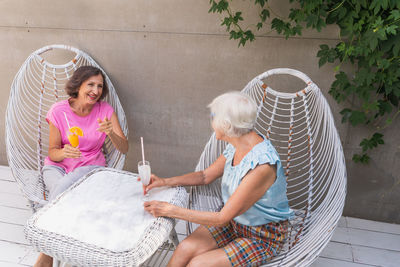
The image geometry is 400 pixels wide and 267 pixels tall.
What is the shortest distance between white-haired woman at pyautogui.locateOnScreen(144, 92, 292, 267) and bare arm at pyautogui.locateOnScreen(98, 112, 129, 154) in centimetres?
Answer: 46

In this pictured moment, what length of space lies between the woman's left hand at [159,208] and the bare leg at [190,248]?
0.18m

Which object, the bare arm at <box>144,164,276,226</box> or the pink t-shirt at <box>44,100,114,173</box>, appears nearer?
the bare arm at <box>144,164,276,226</box>

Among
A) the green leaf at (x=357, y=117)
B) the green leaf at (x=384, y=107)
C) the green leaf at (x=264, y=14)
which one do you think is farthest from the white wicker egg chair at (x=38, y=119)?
the green leaf at (x=384, y=107)

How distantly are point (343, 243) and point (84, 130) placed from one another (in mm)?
1646

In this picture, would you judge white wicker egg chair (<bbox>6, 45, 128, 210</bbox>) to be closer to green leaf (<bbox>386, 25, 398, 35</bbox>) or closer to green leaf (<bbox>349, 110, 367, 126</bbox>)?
green leaf (<bbox>349, 110, 367, 126</bbox>)

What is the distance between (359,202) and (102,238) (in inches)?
66.4

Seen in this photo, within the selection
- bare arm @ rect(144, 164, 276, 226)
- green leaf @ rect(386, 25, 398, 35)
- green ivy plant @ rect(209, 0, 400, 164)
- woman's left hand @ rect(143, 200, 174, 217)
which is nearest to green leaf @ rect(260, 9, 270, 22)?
green ivy plant @ rect(209, 0, 400, 164)

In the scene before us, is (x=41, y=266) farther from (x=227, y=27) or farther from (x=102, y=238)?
(x=227, y=27)

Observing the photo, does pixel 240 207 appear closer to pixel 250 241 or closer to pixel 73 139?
pixel 250 241

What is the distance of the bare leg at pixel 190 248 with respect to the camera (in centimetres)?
143

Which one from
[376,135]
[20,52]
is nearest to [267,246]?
[376,135]

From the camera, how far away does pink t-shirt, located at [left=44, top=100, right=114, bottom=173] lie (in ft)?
6.45

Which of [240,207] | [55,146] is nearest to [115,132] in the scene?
[55,146]

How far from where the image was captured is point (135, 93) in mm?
2381
